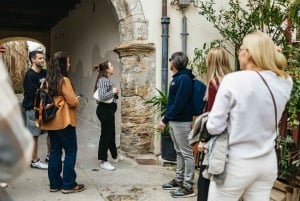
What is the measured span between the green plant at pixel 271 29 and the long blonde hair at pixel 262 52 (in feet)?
3.82

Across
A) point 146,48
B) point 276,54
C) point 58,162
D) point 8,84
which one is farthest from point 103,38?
point 8,84

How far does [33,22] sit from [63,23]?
7.89ft

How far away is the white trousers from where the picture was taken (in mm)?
2082

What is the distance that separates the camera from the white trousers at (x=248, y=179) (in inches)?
82.0

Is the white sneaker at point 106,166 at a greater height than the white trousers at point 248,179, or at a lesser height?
lesser

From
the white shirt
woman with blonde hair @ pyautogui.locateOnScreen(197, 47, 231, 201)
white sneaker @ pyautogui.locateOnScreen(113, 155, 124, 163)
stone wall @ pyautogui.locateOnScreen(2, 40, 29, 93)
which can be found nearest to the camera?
the white shirt

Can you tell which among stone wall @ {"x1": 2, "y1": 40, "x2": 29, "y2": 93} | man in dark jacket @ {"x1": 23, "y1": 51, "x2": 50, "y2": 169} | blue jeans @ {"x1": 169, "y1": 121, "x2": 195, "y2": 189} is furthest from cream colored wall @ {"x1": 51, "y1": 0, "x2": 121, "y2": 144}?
stone wall @ {"x1": 2, "y1": 40, "x2": 29, "y2": 93}

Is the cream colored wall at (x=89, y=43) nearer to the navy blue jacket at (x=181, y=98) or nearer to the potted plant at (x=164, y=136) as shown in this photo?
the potted plant at (x=164, y=136)

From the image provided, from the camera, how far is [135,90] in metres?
5.48

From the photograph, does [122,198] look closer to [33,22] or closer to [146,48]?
[146,48]

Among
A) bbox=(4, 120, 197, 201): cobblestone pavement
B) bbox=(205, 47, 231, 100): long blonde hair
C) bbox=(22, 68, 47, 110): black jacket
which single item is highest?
bbox=(205, 47, 231, 100): long blonde hair

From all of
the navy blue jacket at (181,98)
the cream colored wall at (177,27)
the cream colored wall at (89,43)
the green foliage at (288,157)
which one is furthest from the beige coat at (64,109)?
the cream colored wall at (89,43)

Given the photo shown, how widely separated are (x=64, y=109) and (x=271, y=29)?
3037 millimetres

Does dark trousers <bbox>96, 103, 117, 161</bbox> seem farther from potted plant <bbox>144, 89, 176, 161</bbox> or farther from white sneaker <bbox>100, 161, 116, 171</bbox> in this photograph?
potted plant <bbox>144, 89, 176, 161</bbox>
